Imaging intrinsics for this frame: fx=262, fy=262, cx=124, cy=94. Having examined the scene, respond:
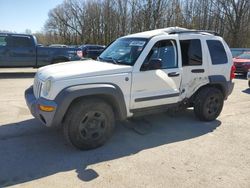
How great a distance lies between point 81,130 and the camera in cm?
420

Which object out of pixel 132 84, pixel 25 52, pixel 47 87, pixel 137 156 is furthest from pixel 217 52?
pixel 25 52

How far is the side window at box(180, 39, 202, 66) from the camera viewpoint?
17.3 ft

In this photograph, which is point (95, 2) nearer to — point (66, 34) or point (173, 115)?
point (66, 34)

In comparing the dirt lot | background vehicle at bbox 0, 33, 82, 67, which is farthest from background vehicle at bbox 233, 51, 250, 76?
the dirt lot

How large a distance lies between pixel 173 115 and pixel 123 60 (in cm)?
221

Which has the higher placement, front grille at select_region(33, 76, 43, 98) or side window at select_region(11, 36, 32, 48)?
side window at select_region(11, 36, 32, 48)

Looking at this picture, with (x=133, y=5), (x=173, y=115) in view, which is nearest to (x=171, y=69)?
(x=173, y=115)

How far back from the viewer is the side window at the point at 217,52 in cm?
569

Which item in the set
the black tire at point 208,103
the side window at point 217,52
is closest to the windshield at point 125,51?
the side window at point 217,52

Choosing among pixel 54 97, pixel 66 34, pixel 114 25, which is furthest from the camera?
pixel 66 34

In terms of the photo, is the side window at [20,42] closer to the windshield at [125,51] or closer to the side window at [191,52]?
the windshield at [125,51]

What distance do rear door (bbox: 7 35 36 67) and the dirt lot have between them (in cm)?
730

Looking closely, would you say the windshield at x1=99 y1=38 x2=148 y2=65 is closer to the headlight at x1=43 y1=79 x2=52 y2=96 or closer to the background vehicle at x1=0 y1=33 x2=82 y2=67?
the headlight at x1=43 y1=79 x2=52 y2=96

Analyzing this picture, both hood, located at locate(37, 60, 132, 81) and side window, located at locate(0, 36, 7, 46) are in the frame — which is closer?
hood, located at locate(37, 60, 132, 81)
